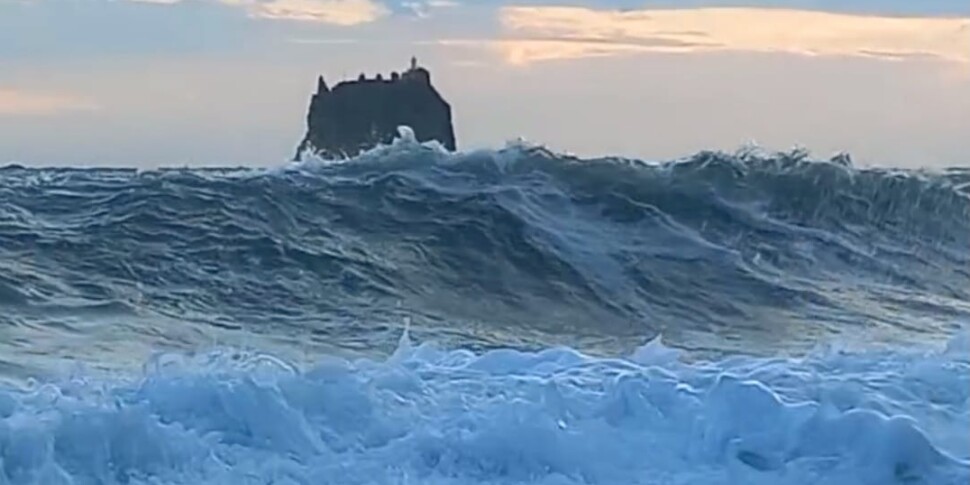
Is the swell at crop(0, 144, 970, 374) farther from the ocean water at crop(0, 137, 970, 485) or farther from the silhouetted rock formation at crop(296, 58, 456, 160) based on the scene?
the silhouetted rock formation at crop(296, 58, 456, 160)

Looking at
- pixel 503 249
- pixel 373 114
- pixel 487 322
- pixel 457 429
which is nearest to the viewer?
pixel 457 429

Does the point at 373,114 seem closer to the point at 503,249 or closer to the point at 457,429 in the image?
the point at 503,249

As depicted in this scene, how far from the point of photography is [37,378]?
6758 millimetres

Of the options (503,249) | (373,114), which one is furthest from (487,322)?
(373,114)

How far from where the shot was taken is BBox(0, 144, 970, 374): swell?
968 cm

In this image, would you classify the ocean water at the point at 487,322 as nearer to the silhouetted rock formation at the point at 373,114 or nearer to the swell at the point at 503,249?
the swell at the point at 503,249

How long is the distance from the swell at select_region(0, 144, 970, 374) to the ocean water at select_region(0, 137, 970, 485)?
0.04m

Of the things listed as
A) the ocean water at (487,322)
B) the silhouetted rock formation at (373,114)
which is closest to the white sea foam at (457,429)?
the ocean water at (487,322)

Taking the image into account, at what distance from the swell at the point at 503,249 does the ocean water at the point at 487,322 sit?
0.12ft

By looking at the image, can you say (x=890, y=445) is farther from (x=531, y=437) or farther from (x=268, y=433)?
(x=268, y=433)

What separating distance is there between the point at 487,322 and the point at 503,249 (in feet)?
7.26

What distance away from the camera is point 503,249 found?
473 inches

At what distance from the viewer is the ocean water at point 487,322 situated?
5680 mm

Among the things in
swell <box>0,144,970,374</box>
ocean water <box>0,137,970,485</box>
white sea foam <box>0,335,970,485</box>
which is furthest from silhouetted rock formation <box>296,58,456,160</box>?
white sea foam <box>0,335,970,485</box>
